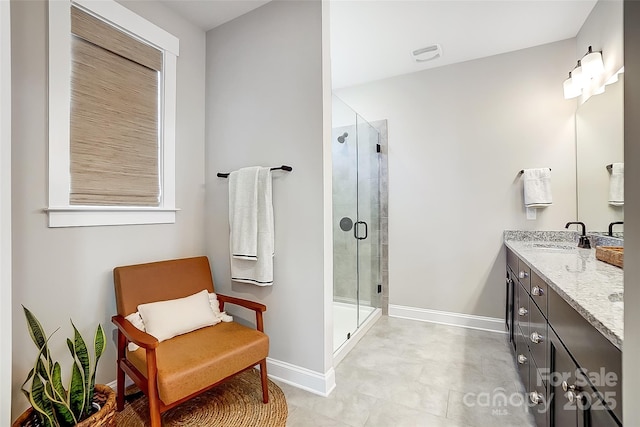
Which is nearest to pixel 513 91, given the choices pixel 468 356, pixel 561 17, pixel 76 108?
pixel 561 17

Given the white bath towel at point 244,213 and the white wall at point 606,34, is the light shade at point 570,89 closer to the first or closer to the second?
the white wall at point 606,34

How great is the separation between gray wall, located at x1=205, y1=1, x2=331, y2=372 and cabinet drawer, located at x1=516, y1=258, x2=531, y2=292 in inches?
47.7

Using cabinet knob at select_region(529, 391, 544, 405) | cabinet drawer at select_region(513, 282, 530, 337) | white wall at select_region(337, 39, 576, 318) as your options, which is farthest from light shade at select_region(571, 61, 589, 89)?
cabinet knob at select_region(529, 391, 544, 405)

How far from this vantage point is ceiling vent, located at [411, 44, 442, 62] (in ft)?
8.73

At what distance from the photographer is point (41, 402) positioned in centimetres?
119

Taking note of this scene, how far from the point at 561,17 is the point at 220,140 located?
2.83 meters

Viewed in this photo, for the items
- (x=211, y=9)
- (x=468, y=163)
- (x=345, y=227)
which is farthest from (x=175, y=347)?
(x=468, y=163)

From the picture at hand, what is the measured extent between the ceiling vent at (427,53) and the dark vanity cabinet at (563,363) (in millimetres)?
2055

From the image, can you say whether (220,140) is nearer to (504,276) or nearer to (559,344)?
(559,344)

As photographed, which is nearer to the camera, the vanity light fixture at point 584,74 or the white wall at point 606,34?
the white wall at point 606,34

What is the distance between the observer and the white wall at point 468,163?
2.59 metres

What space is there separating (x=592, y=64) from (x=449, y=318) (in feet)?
7.90
